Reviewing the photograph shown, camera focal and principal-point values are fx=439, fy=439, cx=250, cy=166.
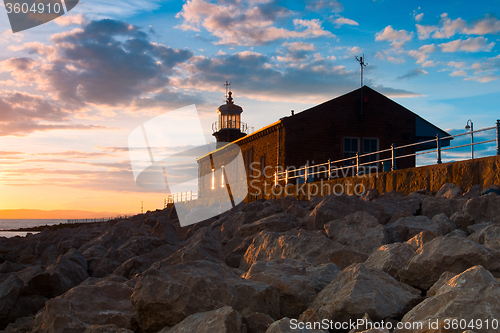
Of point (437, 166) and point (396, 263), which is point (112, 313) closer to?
point (396, 263)

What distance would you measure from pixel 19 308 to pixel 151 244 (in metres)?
1.99

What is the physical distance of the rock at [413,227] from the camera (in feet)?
14.9

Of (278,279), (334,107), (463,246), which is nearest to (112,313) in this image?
(278,279)

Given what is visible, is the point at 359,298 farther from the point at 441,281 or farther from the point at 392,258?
the point at 392,258

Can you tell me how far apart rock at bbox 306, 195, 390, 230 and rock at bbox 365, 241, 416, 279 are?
2043 mm

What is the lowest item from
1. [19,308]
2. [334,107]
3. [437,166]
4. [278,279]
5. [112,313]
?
[19,308]

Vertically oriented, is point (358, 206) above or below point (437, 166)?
below

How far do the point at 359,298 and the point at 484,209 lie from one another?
3164 millimetres

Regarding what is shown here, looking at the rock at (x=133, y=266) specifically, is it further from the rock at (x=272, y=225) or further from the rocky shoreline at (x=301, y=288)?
the rock at (x=272, y=225)

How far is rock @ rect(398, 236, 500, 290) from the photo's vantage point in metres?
3.05

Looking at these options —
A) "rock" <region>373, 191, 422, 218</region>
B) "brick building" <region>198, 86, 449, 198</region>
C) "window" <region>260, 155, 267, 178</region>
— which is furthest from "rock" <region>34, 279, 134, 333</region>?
"window" <region>260, 155, 267, 178</region>

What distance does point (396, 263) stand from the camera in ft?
11.0

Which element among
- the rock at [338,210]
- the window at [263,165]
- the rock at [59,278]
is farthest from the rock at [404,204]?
the window at [263,165]

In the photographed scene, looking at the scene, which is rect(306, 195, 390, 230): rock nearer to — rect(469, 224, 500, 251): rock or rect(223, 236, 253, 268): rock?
rect(223, 236, 253, 268): rock
